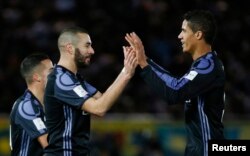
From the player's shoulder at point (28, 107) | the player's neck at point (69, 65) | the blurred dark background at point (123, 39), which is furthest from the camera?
the blurred dark background at point (123, 39)

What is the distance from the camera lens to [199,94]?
7.09m

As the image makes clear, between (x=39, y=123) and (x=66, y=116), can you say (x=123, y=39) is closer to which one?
(x=39, y=123)

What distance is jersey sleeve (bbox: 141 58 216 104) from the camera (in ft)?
23.1

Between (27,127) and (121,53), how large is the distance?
285 inches

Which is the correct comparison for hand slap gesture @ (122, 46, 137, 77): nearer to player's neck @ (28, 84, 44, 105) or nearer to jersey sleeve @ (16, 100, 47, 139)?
jersey sleeve @ (16, 100, 47, 139)

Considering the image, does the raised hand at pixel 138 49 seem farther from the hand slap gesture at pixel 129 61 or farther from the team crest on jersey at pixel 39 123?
the team crest on jersey at pixel 39 123

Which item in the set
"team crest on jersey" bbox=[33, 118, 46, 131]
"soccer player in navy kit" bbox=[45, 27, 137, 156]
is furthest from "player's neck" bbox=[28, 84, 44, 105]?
"soccer player in navy kit" bbox=[45, 27, 137, 156]

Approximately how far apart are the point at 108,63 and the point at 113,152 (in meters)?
2.38

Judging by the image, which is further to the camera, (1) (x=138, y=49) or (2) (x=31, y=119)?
(2) (x=31, y=119)

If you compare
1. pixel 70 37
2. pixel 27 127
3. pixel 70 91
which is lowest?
pixel 27 127

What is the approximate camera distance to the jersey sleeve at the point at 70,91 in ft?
23.6

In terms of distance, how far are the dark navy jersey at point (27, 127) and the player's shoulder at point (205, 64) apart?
170cm

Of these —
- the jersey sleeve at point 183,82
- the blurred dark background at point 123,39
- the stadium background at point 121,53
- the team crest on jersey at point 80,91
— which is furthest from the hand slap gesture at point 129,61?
the blurred dark background at point 123,39

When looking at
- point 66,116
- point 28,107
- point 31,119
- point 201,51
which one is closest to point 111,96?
point 66,116
